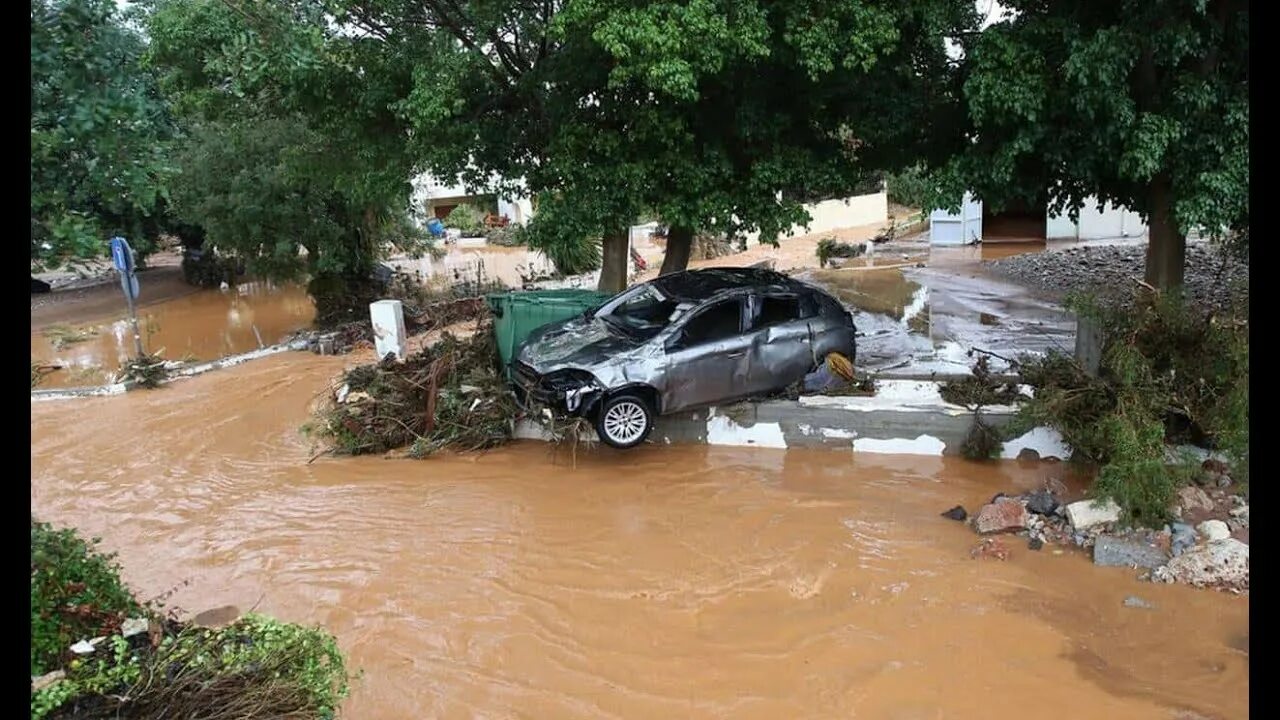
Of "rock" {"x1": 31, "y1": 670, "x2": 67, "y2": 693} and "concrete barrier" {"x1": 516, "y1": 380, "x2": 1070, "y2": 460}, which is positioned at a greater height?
"concrete barrier" {"x1": 516, "y1": 380, "x2": 1070, "y2": 460}

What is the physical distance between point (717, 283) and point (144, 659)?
7403mm

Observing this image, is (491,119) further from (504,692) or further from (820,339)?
(504,692)

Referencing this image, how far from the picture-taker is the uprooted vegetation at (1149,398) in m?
6.76

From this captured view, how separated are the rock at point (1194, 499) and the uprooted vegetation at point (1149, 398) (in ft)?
0.99

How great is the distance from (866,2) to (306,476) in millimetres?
8219

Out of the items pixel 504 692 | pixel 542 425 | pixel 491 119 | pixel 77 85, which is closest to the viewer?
pixel 77 85

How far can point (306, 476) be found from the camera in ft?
30.9

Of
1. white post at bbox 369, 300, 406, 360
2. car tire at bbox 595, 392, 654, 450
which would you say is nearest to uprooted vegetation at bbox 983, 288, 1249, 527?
car tire at bbox 595, 392, 654, 450

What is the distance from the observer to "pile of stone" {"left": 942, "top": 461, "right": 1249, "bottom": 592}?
631cm

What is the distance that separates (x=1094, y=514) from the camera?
7062 millimetres

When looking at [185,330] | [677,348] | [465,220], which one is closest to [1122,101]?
[677,348]

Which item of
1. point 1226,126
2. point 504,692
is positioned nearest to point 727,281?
point 1226,126

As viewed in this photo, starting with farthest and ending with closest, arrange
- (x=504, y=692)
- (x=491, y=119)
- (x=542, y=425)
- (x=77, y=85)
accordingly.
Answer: (x=491, y=119) < (x=542, y=425) < (x=504, y=692) < (x=77, y=85)

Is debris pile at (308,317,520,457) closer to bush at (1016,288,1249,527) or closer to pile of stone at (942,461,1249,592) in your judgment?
pile of stone at (942,461,1249,592)
